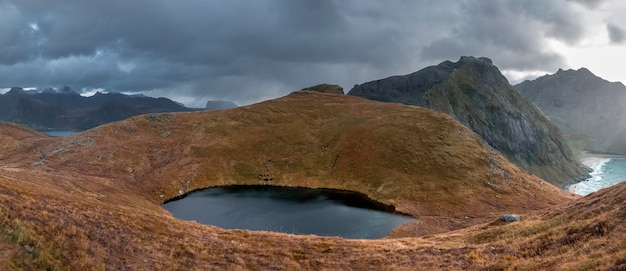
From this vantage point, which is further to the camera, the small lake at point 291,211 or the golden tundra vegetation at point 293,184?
the small lake at point 291,211

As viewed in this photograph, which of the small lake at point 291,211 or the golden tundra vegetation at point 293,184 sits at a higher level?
the golden tundra vegetation at point 293,184

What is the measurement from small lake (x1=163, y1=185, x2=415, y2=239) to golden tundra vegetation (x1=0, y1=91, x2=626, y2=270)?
4.89m

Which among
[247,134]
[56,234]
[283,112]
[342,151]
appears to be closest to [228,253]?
[56,234]

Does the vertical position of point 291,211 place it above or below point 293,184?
below

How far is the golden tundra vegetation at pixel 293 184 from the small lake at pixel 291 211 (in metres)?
4.89

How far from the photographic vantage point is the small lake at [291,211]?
232 feet

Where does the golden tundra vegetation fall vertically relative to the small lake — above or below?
above

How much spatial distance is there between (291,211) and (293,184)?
88.4ft

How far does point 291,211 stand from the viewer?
3199 inches

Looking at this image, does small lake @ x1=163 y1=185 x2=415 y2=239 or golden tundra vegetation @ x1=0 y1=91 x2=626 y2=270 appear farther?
small lake @ x1=163 y1=185 x2=415 y2=239

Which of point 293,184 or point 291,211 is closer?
point 291,211

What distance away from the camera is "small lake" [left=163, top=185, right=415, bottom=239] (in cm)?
7069

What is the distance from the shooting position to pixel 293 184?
108062mm

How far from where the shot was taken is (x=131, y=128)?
129 m
